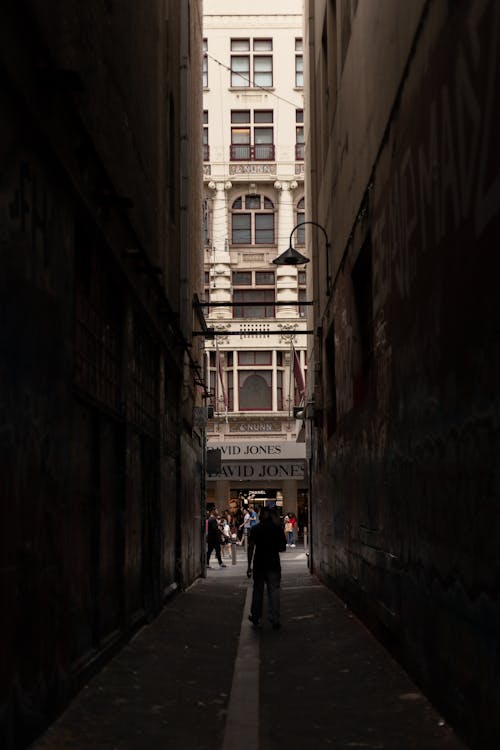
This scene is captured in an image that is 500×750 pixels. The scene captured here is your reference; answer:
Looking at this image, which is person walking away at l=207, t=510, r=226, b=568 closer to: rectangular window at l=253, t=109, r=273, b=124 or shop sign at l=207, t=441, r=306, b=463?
shop sign at l=207, t=441, r=306, b=463

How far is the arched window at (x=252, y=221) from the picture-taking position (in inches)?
2233

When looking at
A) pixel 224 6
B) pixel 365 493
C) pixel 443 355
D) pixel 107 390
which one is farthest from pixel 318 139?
pixel 224 6

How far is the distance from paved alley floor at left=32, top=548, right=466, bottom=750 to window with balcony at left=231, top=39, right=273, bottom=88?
45.9 meters

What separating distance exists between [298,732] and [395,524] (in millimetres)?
3174

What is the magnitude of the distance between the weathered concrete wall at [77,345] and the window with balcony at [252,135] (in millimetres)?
39260

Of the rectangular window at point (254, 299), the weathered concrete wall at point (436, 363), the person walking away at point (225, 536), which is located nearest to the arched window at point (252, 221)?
the rectangular window at point (254, 299)

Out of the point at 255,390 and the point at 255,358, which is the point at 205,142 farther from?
the point at 255,390

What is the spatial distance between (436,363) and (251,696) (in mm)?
3522

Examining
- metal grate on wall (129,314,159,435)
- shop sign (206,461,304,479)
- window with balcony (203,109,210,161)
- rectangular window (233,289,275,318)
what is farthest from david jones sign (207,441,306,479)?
metal grate on wall (129,314,159,435)

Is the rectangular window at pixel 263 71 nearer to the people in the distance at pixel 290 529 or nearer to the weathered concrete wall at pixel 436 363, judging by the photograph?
the people in the distance at pixel 290 529

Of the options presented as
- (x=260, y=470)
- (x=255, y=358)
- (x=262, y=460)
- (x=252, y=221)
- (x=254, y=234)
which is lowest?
(x=260, y=470)

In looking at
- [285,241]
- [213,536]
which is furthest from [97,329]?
[285,241]

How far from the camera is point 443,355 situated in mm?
7996

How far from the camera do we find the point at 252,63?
2267 inches
